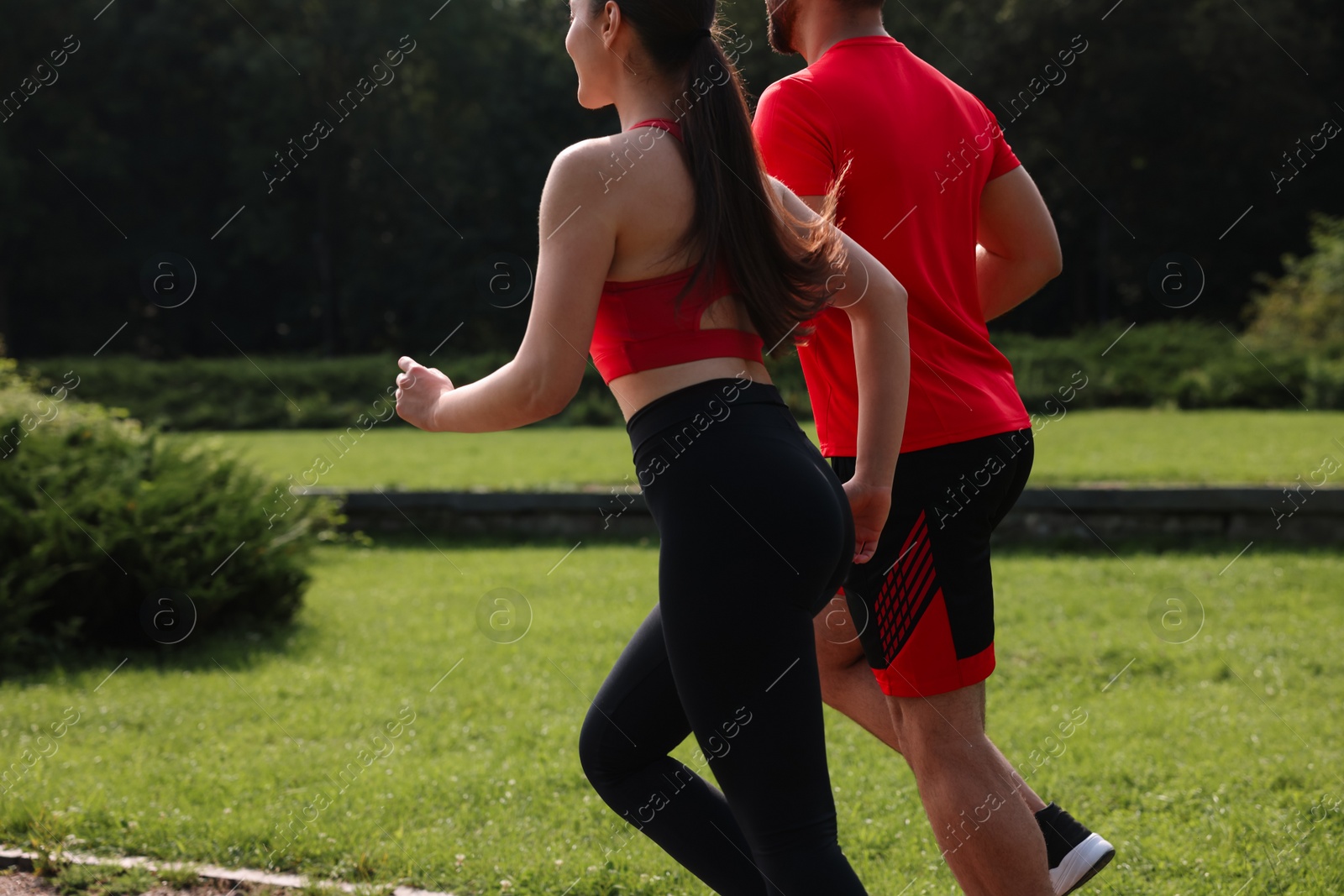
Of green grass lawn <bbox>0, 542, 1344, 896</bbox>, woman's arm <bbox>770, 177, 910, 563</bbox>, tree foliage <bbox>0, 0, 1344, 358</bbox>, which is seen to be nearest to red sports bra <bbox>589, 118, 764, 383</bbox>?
woman's arm <bbox>770, 177, 910, 563</bbox>

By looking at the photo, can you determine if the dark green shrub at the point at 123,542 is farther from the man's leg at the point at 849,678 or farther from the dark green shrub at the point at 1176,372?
the dark green shrub at the point at 1176,372

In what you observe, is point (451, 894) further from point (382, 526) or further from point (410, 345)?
point (410, 345)

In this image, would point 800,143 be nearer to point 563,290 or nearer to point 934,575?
point 563,290

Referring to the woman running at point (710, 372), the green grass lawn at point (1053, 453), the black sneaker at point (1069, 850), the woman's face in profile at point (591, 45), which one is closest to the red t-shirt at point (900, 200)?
the woman running at point (710, 372)

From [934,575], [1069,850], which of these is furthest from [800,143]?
[1069,850]

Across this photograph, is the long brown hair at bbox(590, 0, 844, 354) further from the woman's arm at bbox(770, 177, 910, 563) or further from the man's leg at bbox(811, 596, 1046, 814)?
the man's leg at bbox(811, 596, 1046, 814)

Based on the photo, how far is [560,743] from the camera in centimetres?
453

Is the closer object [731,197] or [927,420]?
[731,197]

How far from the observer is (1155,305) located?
34.9 m

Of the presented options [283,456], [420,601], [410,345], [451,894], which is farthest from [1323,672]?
[410,345]

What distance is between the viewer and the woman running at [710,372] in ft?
5.83

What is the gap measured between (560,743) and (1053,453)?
25.9 feet

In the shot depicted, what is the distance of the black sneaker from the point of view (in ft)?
8.09

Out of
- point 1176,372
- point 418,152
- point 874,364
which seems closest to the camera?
point 874,364
